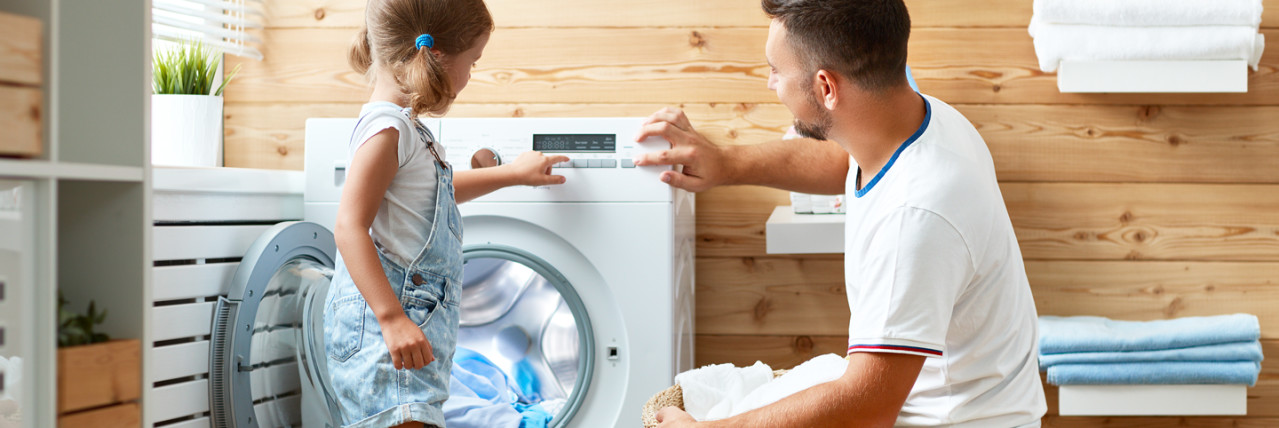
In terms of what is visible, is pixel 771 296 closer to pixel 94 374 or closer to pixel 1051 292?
pixel 1051 292

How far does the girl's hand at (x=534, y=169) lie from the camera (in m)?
1.57

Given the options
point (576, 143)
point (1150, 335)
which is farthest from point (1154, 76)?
point (576, 143)

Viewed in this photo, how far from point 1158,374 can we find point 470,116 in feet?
4.75

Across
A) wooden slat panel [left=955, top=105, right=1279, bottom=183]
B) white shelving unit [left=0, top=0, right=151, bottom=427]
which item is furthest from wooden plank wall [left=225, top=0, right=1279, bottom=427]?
white shelving unit [left=0, top=0, right=151, bottom=427]

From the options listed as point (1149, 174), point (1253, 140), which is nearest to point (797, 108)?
point (1149, 174)

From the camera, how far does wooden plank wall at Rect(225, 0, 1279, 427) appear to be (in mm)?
1949

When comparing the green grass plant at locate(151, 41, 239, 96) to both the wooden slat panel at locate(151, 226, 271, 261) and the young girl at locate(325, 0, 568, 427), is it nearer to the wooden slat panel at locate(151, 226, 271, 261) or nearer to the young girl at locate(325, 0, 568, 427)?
the wooden slat panel at locate(151, 226, 271, 261)

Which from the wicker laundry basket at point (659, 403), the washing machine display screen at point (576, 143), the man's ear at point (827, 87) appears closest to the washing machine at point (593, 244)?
the washing machine display screen at point (576, 143)

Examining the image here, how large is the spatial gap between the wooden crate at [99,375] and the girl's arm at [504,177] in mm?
730

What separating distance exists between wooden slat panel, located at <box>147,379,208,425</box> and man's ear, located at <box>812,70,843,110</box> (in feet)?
3.40

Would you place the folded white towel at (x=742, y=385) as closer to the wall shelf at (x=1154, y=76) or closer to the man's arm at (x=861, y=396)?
the man's arm at (x=861, y=396)

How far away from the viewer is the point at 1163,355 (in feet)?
5.66

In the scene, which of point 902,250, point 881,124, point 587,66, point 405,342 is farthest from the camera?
point 587,66

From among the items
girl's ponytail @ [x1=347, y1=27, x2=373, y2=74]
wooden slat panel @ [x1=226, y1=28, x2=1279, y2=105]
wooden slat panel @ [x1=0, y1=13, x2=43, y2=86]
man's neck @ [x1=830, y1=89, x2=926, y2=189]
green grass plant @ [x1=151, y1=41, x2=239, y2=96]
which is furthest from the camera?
wooden slat panel @ [x1=226, y1=28, x2=1279, y2=105]
